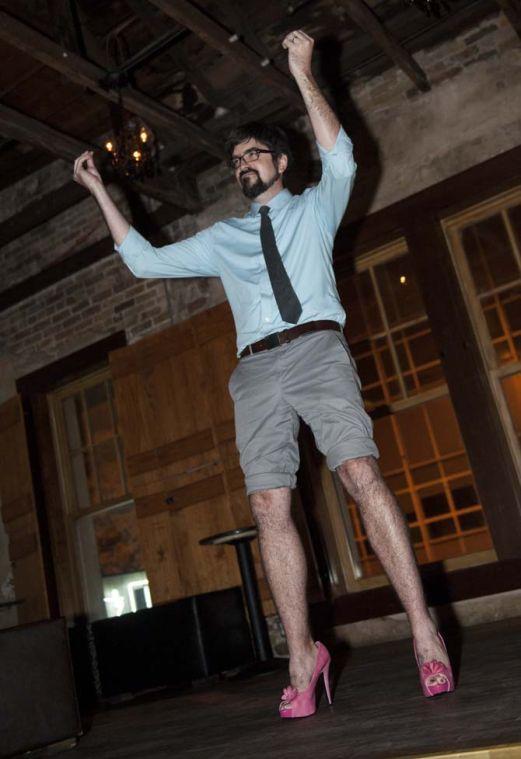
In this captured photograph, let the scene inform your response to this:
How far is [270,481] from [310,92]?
1224 mm

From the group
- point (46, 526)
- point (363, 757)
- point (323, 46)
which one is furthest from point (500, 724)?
point (46, 526)

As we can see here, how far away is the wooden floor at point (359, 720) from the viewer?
143 centimetres

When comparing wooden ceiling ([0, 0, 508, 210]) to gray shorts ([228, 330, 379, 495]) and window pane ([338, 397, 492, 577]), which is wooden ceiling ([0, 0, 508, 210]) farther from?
window pane ([338, 397, 492, 577])

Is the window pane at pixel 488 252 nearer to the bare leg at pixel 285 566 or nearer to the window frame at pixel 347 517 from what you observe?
the window frame at pixel 347 517

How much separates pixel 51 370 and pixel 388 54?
12.7 feet

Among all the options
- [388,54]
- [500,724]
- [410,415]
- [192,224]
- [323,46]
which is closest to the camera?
[500,724]

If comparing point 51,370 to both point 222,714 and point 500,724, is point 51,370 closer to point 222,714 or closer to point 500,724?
point 222,714

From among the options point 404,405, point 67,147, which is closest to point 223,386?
point 404,405

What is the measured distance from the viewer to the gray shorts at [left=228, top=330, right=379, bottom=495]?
223 cm

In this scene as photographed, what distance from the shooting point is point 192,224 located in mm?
6156

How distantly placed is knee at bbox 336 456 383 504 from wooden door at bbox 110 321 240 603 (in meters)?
3.17

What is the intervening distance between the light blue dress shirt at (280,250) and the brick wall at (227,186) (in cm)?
281

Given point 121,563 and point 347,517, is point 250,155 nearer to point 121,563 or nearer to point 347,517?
point 347,517

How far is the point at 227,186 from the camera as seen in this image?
6.00 metres
